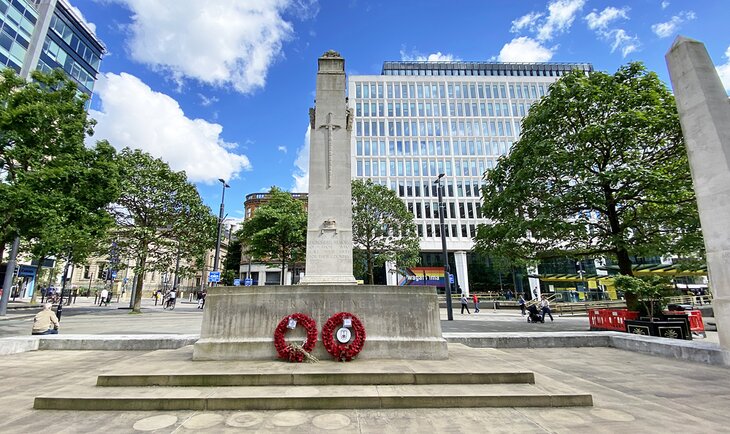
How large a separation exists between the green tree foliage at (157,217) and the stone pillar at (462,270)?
37.6m

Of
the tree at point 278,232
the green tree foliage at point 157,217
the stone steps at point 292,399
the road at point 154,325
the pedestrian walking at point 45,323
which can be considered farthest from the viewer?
the tree at point 278,232

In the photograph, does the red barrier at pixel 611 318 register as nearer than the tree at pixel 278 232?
Yes

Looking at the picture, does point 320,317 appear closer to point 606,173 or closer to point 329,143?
point 329,143

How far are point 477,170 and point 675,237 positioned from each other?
43392 millimetres

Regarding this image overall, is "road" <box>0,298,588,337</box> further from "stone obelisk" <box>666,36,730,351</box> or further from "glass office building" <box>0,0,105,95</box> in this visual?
"glass office building" <box>0,0,105,95</box>

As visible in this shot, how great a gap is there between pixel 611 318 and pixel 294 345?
1499 cm

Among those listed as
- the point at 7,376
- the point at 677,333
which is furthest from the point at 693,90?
the point at 7,376

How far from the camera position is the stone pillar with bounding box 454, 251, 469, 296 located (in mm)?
52219

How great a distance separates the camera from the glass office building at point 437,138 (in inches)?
2172

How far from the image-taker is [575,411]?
17.0ft

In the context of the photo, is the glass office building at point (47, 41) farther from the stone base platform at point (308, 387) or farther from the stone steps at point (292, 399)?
the stone steps at point (292, 399)

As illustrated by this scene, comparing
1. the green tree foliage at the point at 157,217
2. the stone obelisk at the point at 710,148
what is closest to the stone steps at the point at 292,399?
the stone obelisk at the point at 710,148

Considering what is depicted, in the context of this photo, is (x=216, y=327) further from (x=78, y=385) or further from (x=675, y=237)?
(x=675, y=237)

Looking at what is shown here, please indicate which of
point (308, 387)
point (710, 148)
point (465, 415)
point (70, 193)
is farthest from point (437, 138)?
point (465, 415)
